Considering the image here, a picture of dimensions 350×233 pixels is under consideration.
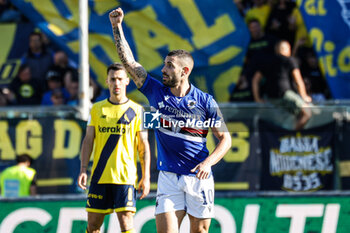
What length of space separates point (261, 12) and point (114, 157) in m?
4.87

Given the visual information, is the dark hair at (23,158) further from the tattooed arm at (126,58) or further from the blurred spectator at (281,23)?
the blurred spectator at (281,23)

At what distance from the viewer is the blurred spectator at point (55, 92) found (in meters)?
10.6

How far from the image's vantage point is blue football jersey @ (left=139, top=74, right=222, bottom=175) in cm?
630

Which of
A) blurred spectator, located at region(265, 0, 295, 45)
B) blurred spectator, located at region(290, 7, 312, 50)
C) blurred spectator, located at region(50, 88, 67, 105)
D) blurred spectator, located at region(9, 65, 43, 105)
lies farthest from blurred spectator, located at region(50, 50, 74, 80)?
blurred spectator, located at region(290, 7, 312, 50)

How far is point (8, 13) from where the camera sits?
11.2 meters

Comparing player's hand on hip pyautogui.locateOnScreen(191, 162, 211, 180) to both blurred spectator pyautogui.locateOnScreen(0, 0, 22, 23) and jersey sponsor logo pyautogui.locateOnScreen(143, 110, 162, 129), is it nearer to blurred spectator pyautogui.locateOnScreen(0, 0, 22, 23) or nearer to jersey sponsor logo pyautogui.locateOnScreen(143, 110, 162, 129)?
jersey sponsor logo pyautogui.locateOnScreen(143, 110, 162, 129)

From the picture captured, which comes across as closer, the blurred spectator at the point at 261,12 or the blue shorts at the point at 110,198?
the blue shorts at the point at 110,198

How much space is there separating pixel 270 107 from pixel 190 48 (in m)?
2.00

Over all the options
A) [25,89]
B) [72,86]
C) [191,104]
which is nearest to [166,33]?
[72,86]

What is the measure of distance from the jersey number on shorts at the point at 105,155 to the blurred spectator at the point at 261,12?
4.61 metres

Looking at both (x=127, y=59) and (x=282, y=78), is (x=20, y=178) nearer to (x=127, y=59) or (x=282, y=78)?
(x=127, y=59)

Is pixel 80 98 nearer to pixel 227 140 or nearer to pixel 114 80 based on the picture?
pixel 114 80

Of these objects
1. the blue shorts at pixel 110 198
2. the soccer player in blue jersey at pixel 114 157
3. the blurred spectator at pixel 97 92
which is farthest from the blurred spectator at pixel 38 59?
the blue shorts at pixel 110 198

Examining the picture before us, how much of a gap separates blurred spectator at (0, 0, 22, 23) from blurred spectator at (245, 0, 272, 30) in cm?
410
